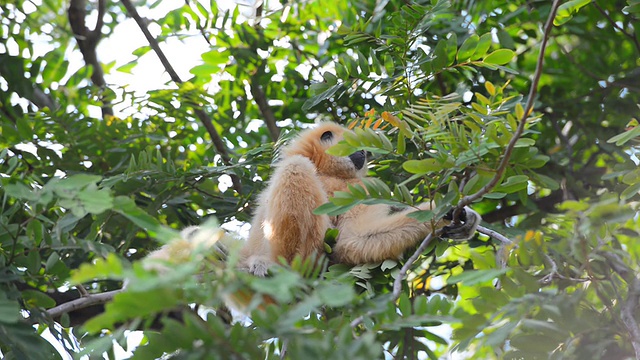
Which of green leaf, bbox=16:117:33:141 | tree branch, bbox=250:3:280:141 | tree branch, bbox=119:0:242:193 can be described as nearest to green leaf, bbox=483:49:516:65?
tree branch, bbox=119:0:242:193

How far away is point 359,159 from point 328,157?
0.22 m

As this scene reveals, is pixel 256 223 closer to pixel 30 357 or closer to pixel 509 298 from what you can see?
pixel 30 357

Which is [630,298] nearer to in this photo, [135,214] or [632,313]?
[632,313]

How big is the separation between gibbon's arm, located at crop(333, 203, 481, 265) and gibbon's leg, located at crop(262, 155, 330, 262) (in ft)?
0.61

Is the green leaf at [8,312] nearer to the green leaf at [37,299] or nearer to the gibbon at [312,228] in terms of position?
the green leaf at [37,299]

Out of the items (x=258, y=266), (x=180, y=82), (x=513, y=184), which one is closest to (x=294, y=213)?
(x=258, y=266)

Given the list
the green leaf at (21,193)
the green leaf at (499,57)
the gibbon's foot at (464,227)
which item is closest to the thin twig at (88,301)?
the green leaf at (21,193)

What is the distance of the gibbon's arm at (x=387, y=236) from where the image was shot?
4.06m

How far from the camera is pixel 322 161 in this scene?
5.23m

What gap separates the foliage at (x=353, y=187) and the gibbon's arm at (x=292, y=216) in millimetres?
277

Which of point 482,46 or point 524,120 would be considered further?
point 482,46

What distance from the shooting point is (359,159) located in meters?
5.21

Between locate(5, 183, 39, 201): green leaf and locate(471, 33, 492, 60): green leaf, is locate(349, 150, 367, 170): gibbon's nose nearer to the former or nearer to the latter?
locate(471, 33, 492, 60): green leaf

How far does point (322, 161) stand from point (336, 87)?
80 cm
